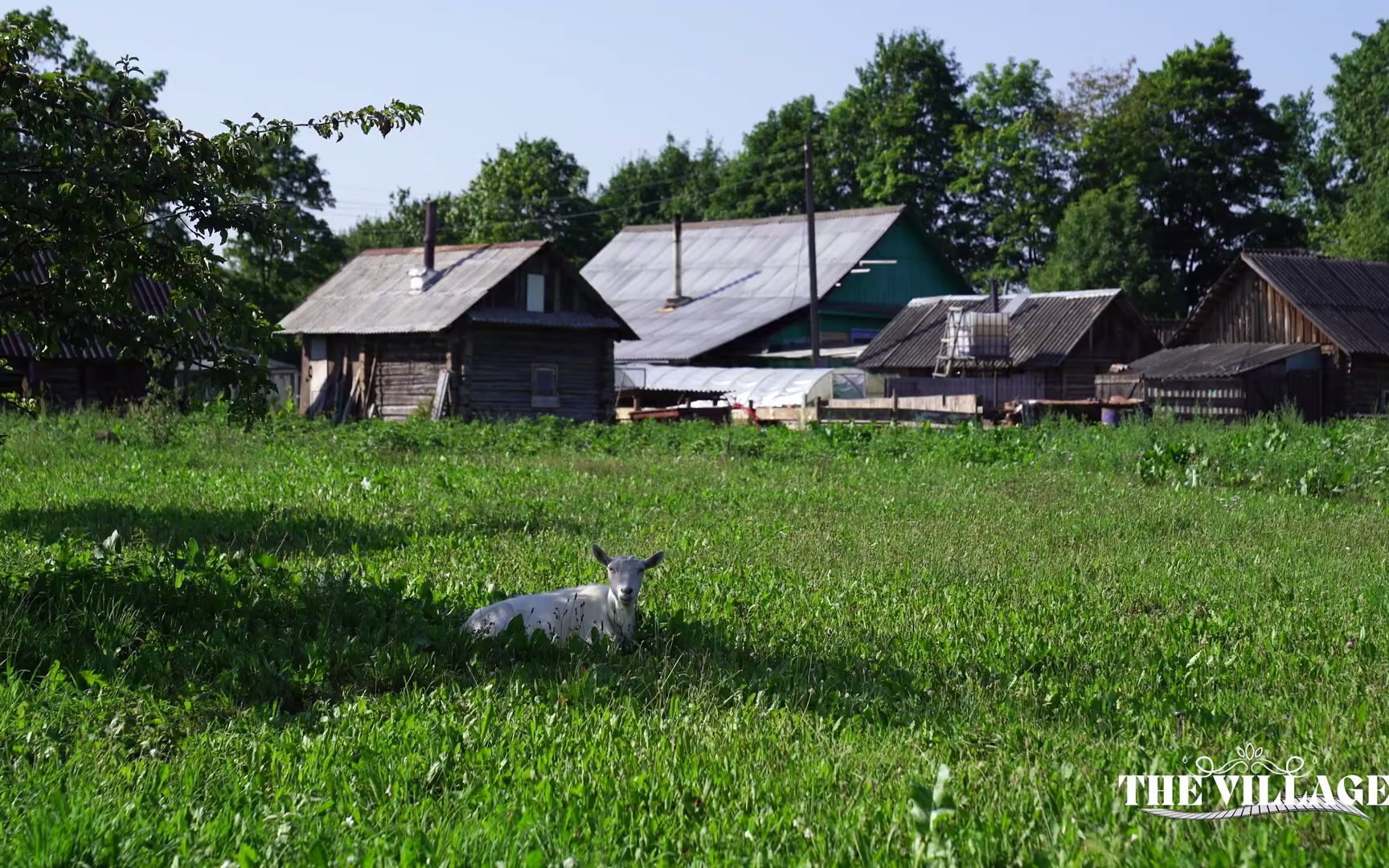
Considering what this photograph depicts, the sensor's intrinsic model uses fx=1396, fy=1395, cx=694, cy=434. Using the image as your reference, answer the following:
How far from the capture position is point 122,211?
29.9 feet

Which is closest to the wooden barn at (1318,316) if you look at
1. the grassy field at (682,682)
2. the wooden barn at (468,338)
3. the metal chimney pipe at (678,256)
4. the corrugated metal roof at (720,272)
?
the corrugated metal roof at (720,272)

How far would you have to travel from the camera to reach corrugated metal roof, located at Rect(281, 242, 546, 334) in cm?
3841

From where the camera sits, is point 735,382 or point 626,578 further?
point 735,382

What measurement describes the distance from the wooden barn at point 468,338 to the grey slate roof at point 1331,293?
19831mm

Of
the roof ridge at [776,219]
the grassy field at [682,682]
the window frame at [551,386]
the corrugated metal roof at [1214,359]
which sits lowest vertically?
the grassy field at [682,682]

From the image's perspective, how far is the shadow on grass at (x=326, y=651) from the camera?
7.26 metres

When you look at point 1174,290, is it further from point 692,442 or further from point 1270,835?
point 1270,835

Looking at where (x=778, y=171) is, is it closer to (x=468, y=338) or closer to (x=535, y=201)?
(x=535, y=201)

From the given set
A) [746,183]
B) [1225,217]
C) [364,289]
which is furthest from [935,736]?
[746,183]

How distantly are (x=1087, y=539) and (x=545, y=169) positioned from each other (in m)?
66.2

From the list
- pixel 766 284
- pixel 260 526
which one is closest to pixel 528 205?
pixel 766 284

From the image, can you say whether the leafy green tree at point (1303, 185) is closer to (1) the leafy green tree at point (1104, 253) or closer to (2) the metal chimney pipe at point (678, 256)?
(1) the leafy green tree at point (1104, 253)

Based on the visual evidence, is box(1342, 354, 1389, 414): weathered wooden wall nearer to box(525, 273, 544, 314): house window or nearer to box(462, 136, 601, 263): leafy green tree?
box(525, 273, 544, 314): house window

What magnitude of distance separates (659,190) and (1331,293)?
2065 inches
